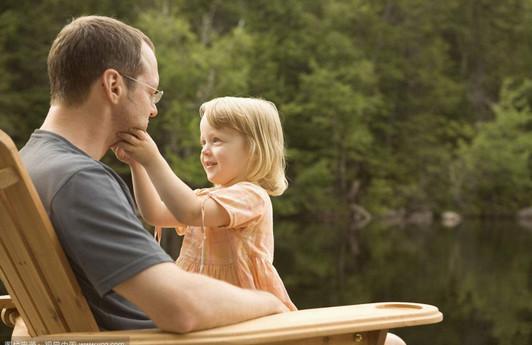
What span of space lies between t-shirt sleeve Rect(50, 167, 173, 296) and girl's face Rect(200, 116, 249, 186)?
0.76m

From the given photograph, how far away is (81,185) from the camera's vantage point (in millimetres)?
1763

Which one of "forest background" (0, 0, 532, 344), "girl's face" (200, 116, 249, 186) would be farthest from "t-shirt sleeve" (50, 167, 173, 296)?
"forest background" (0, 0, 532, 344)

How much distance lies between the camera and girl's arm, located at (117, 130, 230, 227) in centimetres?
210

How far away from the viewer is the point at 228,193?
2357mm

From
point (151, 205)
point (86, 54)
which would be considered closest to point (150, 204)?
point (151, 205)

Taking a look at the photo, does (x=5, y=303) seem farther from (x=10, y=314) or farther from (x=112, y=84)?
(x=112, y=84)

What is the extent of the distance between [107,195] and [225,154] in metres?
0.78

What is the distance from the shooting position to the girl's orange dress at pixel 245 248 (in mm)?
2381

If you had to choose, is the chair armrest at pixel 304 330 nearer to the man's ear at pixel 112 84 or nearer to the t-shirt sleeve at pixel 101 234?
the t-shirt sleeve at pixel 101 234

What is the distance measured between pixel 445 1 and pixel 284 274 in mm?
26924

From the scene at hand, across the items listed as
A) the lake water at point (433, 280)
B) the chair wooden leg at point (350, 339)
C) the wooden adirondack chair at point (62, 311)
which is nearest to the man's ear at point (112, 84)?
the wooden adirondack chair at point (62, 311)

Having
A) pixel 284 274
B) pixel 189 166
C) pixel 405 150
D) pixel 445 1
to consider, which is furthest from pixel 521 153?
pixel 284 274

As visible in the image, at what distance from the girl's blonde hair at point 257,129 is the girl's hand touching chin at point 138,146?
1.35 feet

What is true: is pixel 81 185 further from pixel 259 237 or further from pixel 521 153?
pixel 521 153
